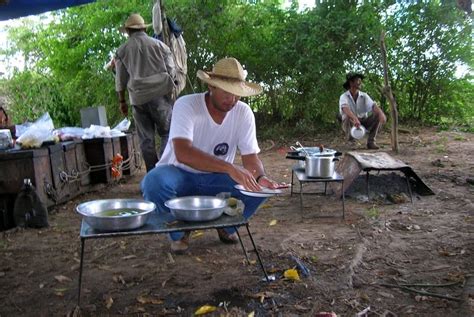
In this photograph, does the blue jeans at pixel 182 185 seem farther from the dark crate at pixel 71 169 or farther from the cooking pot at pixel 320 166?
the dark crate at pixel 71 169

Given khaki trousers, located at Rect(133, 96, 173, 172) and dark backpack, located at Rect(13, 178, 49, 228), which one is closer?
dark backpack, located at Rect(13, 178, 49, 228)

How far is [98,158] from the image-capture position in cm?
623

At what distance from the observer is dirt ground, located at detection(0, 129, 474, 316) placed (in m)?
2.96

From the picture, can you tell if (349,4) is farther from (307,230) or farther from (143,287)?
(143,287)

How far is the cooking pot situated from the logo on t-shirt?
1.15 metres

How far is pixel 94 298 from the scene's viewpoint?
3105mm

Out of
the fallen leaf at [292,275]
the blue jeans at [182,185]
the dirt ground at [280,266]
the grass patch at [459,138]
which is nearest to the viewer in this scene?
the dirt ground at [280,266]

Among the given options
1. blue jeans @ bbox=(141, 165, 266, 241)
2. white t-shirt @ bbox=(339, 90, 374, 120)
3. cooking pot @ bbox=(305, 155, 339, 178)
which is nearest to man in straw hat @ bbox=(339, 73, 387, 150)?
white t-shirt @ bbox=(339, 90, 374, 120)

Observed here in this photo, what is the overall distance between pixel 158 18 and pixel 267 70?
4429mm

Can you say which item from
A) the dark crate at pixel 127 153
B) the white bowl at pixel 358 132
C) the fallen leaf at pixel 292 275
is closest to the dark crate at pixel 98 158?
the dark crate at pixel 127 153

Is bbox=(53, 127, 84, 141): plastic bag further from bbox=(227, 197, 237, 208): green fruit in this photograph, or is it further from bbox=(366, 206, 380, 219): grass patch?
bbox=(366, 206, 380, 219): grass patch

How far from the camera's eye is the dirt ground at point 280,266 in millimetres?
2961

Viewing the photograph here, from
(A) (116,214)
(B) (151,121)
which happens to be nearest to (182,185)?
(A) (116,214)

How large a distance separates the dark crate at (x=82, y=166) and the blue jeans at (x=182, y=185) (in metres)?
2.61
